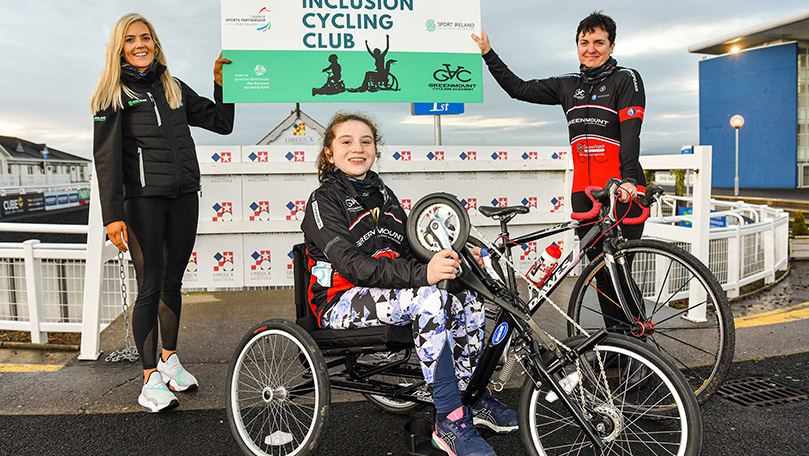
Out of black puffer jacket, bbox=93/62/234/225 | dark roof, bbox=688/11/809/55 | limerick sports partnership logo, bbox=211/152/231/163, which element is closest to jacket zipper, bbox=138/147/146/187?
black puffer jacket, bbox=93/62/234/225

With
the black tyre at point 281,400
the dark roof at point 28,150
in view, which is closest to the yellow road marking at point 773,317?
the black tyre at point 281,400

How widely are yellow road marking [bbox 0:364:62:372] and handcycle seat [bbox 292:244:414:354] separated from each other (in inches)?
83.9

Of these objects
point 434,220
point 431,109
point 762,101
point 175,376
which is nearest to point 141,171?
point 175,376

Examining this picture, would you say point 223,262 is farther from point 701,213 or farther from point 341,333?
point 701,213

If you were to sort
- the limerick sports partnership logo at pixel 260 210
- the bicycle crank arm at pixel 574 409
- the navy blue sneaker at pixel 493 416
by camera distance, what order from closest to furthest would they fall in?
the bicycle crank arm at pixel 574 409 → the navy blue sneaker at pixel 493 416 → the limerick sports partnership logo at pixel 260 210

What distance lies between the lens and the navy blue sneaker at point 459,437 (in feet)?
7.09

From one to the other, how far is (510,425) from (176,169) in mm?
2101

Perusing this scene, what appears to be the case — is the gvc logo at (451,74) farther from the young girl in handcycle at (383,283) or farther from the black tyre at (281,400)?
the black tyre at (281,400)

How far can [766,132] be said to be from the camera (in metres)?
36.1

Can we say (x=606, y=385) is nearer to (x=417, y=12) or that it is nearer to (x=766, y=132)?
(x=417, y=12)

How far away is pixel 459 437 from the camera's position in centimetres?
219

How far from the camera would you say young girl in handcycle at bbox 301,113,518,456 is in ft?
7.21

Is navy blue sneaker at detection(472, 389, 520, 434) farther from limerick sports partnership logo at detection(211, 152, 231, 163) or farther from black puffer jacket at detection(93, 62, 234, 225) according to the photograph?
limerick sports partnership logo at detection(211, 152, 231, 163)

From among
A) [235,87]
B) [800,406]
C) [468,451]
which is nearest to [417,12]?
[235,87]
